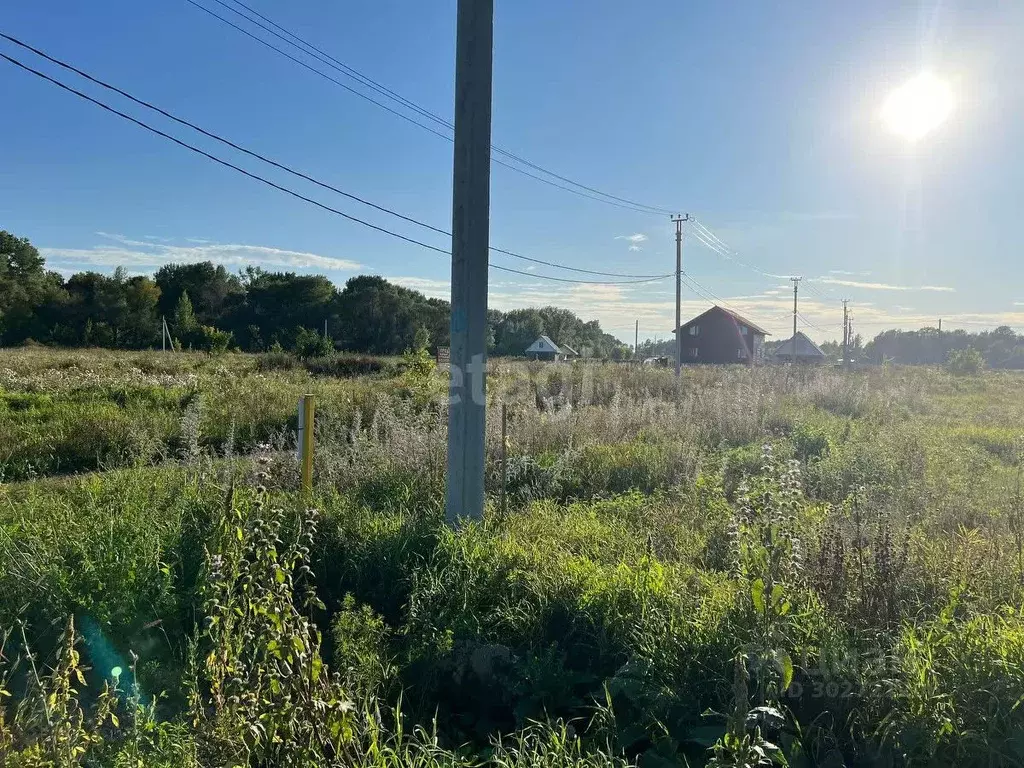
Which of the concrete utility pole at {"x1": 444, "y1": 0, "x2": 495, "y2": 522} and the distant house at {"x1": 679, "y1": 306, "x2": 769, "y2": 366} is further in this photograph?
the distant house at {"x1": 679, "y1": 306, "x2": 769, "y2": 366}

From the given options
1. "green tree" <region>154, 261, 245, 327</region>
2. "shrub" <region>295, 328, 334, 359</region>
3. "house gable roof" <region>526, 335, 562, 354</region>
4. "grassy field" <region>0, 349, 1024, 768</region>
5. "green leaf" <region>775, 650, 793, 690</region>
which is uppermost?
"green tree" <region>154, 261, 245, 327</region>

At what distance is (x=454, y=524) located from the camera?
500 centimetres

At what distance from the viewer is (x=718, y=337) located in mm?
57938

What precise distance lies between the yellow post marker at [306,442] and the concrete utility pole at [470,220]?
4.67 ft

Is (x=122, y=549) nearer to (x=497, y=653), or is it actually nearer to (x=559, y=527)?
(x=497, y=653)

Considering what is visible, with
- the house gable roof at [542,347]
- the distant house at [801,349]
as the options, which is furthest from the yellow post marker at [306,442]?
the distant house at [801,349]

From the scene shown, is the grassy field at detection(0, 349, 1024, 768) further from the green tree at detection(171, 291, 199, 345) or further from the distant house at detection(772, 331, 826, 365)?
the distant house at detection(772, 331, 826, 365)

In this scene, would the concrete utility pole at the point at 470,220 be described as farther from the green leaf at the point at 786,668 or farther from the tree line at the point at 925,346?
the tree line at the point at 925,346

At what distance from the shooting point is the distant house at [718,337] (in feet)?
186

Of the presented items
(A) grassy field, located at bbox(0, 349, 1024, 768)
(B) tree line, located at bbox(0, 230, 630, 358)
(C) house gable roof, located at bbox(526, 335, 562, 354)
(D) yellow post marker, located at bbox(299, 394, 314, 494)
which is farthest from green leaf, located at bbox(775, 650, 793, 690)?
(C) house gable roof, located at bbox(526, 335, 562, 354)

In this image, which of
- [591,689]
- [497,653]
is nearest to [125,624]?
[497,653]

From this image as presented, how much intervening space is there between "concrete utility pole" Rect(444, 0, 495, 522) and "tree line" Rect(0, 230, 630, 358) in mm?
32849

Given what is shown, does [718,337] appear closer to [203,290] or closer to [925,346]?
[925,346]

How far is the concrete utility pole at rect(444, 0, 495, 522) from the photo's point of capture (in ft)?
16.7
